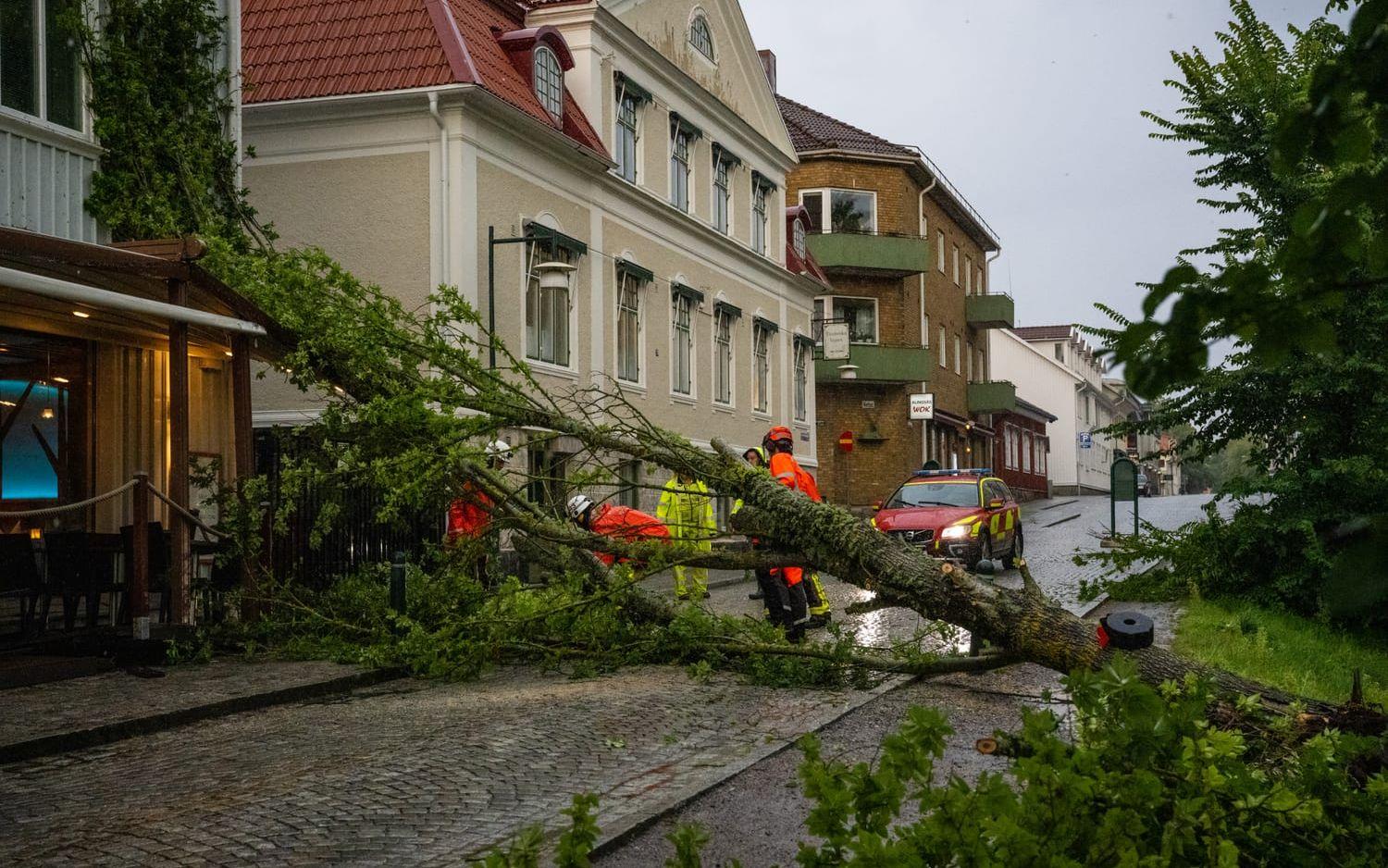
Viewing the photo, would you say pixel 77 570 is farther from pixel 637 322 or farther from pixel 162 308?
pixel 637 322

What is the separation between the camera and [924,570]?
7422mm

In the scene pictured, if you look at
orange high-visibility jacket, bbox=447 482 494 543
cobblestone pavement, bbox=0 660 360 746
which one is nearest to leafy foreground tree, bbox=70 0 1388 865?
orange high-visibility jacket, bbox=447 482 494 543

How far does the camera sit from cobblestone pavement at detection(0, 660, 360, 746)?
7.96m

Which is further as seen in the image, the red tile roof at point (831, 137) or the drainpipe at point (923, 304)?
the drainpipe at point (923, 304)

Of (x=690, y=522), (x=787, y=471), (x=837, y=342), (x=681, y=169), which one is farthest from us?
(x=837, y=342)

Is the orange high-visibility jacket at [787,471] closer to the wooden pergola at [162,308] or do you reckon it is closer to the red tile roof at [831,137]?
the wooden pergola at [162,308]

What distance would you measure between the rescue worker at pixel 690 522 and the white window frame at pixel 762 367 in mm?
21457

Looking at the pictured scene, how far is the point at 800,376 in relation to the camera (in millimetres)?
35969

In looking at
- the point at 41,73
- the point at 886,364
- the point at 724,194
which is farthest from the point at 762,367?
the point at 41,73

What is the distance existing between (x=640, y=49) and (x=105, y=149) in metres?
14.3

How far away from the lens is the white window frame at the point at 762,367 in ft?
106

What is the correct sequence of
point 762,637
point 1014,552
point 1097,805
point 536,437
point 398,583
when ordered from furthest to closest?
point 1014,552 < point 398,583 < point 536,437 < point 762,637 < point 1097,805

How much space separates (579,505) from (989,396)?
43582mm

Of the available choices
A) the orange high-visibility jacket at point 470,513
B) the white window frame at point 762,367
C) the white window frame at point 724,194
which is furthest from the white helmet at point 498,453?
the white window frame at point 762,367
